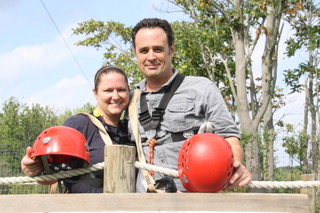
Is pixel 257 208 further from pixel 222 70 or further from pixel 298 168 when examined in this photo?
pixel 222 70

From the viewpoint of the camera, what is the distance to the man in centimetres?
326

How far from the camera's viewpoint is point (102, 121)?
3588 millimetres

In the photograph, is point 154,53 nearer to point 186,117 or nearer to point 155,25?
point 155,25

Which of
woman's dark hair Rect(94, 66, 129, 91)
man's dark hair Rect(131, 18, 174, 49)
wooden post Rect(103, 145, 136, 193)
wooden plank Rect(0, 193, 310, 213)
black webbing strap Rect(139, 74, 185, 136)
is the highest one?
man's dark hair Rect(131, 18, 174, 49)

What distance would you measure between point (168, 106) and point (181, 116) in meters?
0.15

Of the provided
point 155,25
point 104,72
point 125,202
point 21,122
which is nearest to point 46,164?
point 125,202

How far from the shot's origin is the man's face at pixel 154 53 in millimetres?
3457

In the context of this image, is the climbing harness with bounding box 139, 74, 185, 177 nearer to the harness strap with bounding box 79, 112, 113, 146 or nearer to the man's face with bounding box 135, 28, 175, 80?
the man's face with bounding box 135, 28, 175, 80

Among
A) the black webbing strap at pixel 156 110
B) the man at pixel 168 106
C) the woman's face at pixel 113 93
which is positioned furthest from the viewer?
the woman's face at pixel 113 93

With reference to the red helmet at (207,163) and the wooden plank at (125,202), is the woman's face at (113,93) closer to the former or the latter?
the red helmet at (207,163)

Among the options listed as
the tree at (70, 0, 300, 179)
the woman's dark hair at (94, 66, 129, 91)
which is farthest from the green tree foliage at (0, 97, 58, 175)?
the woman's dark hair at (94, 66, 129, 91)

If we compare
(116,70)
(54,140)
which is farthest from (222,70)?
(54,140)

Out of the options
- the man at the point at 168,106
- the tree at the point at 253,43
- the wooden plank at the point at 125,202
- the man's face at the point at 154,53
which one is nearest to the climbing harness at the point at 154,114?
the man at the point at 168,106

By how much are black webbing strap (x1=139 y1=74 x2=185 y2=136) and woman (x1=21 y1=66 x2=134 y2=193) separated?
16 centimetres
